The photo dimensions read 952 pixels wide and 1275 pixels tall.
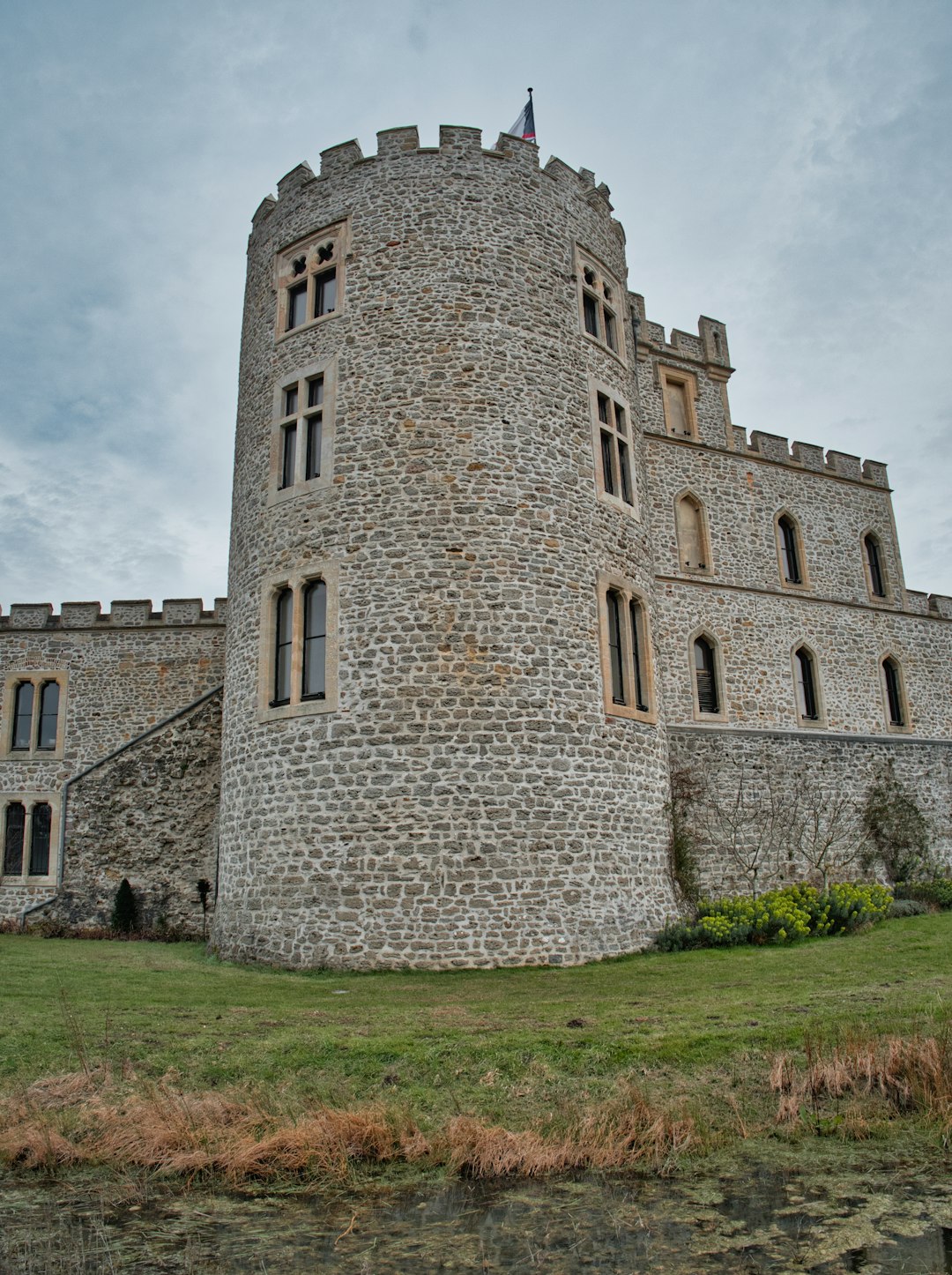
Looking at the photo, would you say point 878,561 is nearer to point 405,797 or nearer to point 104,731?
point 405,797

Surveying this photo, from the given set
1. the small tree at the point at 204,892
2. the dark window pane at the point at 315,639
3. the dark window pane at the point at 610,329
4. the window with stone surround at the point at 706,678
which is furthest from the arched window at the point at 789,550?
the small tree at the point at 204,892

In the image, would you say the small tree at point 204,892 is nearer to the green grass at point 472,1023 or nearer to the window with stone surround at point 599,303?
the green grass at point 472,1023

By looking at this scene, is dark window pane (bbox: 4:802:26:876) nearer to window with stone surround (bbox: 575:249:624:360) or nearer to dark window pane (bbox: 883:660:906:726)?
window with stone surround (bbox: 575:249:624:360)

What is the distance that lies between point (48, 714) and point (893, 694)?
70.3 ft

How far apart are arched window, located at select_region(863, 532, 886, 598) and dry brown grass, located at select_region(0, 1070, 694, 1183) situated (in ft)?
66.4

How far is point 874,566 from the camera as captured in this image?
78.1 feet

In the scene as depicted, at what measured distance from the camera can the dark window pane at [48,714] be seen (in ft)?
79.4

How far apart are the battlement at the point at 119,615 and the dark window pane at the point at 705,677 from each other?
1228 centimetres

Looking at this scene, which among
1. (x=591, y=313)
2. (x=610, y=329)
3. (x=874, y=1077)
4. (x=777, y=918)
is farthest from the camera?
(x=610, y=329)

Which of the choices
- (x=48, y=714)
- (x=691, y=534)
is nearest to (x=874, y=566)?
(x=691, y=534)

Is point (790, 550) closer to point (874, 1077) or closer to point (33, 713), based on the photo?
point (874, 1077)

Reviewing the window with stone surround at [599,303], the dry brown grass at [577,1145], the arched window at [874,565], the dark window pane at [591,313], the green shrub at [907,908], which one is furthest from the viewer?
the arched window at [874,565]

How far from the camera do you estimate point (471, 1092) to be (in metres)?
6.43

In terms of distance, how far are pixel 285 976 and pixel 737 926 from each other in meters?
6.84
